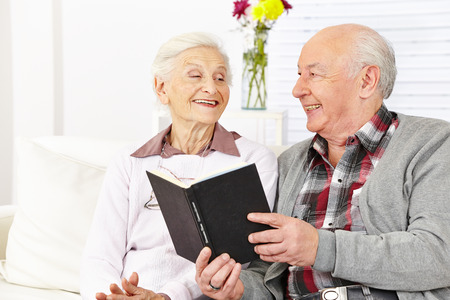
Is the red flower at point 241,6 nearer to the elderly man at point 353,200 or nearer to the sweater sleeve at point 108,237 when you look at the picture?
the elderly man at point 353,200

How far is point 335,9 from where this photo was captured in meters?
3.77

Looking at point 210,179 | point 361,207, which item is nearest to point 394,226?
point 361,207

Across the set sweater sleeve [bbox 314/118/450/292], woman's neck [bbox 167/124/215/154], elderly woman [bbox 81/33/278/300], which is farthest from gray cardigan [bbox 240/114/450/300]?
woman's neck [bbox 167/124/215/154]

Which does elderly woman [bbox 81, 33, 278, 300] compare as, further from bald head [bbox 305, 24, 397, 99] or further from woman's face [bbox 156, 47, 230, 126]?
bald head [bbox 305, 24, 397, 99]

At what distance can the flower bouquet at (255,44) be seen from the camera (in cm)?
303

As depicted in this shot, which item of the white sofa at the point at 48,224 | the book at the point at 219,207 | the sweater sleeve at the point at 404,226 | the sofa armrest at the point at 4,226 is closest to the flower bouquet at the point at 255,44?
the white sofa at the point at 48,224

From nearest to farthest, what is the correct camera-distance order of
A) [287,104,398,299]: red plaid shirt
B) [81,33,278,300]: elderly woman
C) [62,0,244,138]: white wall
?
1. [287,104,398,299]: red plaid shirt
2. [81,33,278,300]: elderly woman
3. [62,0,244,138]: white wall

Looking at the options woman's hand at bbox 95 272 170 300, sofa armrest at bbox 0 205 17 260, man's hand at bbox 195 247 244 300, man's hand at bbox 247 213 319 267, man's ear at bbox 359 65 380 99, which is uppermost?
man's ear at bbox 359 65 380 99

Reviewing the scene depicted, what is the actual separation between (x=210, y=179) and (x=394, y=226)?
1.81ft

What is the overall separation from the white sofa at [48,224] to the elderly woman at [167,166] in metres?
0.25

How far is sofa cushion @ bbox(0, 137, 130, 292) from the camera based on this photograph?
2.01 meters

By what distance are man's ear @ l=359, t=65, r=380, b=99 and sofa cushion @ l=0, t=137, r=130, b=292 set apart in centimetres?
96

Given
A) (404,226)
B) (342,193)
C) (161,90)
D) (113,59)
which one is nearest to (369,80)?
(342,193)

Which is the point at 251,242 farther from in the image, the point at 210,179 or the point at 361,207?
the point at 361,207
